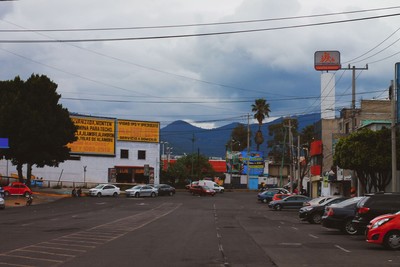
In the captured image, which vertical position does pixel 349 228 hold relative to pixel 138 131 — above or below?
below

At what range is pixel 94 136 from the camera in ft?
296

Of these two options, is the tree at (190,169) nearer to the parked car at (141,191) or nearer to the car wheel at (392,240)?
the parked car at (141,191)

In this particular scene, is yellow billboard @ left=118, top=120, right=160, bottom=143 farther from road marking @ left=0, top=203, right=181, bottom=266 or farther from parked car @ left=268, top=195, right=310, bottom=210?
road marking @ left=0, top=203, right=181, bottom=266

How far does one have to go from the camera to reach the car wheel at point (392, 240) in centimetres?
1798

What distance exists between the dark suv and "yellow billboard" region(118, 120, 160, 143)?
72.8 m

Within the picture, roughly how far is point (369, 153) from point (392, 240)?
70.0ft

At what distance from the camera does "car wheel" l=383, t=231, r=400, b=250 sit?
1798 cm

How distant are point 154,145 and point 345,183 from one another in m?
39.2

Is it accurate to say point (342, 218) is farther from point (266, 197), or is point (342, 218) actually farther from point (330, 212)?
point (266, 197)

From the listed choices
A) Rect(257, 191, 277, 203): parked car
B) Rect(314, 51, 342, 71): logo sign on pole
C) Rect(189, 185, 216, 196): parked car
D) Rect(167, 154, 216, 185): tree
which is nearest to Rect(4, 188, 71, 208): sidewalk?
Rect(189, 185, 216, 196): parked car

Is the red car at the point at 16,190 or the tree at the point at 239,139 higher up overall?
the tree at the point at 239,139

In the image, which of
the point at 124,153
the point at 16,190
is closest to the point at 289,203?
the point at 16,190

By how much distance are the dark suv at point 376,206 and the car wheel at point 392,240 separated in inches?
137

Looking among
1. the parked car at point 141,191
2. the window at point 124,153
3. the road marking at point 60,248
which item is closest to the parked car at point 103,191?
the parked car at point 141,191
